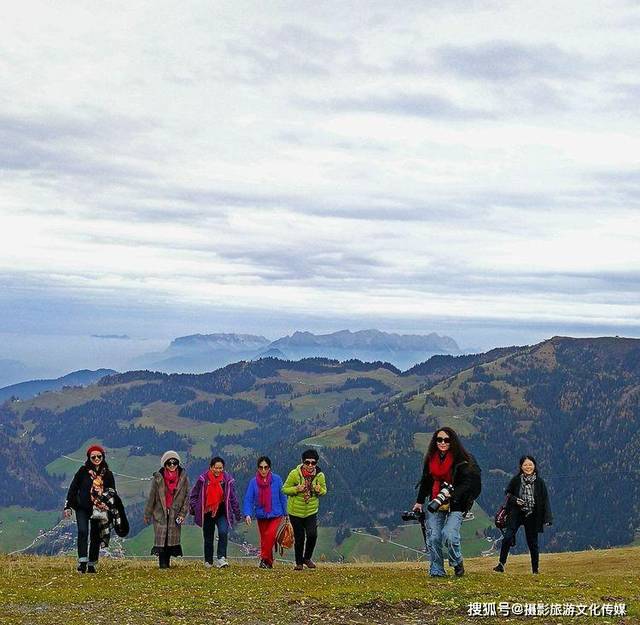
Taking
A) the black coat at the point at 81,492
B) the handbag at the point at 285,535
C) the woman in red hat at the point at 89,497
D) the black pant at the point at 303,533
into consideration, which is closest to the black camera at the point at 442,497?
the black pant at the point at 303,533

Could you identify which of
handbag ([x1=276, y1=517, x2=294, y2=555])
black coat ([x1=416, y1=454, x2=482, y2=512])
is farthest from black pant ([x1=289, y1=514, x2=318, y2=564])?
black coat ([x1=416, y1=454, x2=482, y2=512])

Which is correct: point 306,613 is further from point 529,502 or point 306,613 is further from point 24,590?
point 529,502

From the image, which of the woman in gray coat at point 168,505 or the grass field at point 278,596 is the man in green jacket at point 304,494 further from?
the woman in gray coat at point 168,505

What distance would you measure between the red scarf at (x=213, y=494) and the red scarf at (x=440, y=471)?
6.76 m

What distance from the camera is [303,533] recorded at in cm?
2191

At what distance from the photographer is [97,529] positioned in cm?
2009

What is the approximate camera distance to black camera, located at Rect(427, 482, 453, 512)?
1778 cm

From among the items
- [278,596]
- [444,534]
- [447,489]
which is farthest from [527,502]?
[278,596]

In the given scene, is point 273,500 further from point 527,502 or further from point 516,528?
point 527,502

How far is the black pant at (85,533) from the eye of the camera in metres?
20.1

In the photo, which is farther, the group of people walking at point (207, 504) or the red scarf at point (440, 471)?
the group of people walking at point (207, 504)

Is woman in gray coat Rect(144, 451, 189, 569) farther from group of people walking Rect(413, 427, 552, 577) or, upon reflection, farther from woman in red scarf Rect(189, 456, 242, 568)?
group of people walking Rect(413, 427, 552, 577)

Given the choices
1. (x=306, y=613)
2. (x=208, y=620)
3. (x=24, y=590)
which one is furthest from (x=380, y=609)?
(x=24, y=590)

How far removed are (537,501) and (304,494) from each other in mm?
6384
